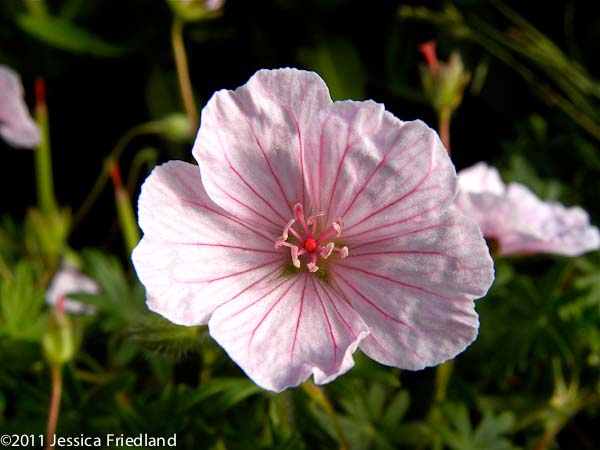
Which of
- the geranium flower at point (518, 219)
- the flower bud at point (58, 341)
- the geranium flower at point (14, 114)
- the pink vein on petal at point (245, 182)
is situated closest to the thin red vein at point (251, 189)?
the pink vein on petal at point (245, 182)

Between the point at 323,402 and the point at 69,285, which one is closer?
the point at 323,402

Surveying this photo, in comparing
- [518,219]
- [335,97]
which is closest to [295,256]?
[518,219]

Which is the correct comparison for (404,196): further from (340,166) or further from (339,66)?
(339,66)

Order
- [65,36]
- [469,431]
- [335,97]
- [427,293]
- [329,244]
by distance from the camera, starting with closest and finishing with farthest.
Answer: [427,293]
[329,244]
[469,431]
[335,97]
[65,36]

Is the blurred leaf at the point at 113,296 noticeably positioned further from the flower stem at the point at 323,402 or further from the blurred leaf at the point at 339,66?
the blurred leaf at the point at 339,66

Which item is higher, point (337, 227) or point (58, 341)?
point (337, 227)

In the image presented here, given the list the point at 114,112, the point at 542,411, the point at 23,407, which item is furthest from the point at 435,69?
the point at 114,112
